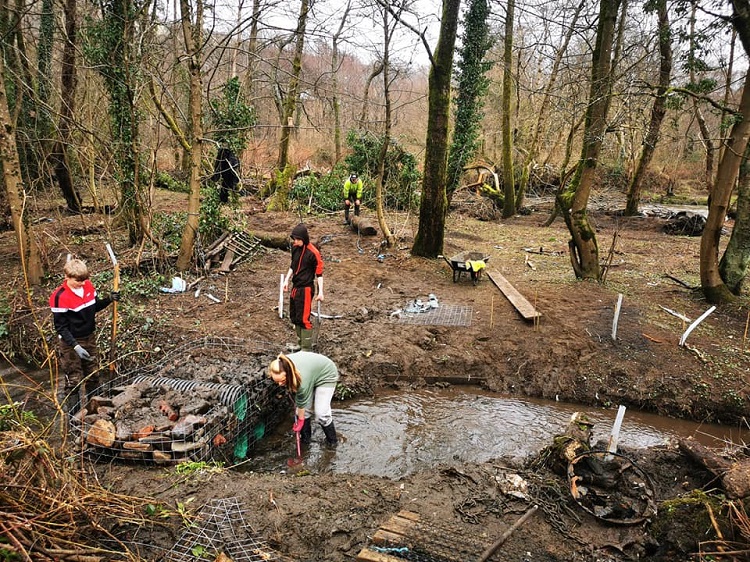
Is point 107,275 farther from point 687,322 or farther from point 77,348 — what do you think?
point 687,322

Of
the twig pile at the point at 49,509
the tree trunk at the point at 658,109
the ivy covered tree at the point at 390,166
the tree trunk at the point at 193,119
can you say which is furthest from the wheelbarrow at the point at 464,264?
the twig pile at the point at 49,509

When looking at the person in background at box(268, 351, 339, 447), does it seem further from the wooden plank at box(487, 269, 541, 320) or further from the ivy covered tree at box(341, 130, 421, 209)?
the ivy covered tree at box(341, 130, 421, 209)

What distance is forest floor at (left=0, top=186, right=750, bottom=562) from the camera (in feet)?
12.8

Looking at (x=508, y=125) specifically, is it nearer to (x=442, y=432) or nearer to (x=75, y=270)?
(x=442, y=432)

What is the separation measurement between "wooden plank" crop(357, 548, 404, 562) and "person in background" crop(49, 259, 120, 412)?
337cm

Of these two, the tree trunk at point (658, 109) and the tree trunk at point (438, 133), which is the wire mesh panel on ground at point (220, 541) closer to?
the tree trunk at point (438, 133)

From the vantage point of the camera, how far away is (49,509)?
10.3 ft

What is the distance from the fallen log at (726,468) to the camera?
12.0 feet

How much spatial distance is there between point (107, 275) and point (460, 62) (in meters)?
12.8

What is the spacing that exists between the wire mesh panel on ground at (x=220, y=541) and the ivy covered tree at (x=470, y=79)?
556 inches

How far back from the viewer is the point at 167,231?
11.1 metres

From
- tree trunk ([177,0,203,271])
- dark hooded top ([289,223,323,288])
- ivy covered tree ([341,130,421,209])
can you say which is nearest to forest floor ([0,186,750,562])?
tree trunk ([177,0,203,271])

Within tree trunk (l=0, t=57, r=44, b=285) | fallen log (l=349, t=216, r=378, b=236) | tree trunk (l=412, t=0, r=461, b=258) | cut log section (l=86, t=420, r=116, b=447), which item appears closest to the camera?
cut log section (l=86, t=420, r=116, b=447)

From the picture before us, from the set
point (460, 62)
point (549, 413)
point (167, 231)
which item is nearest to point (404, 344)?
point (549, 413)
